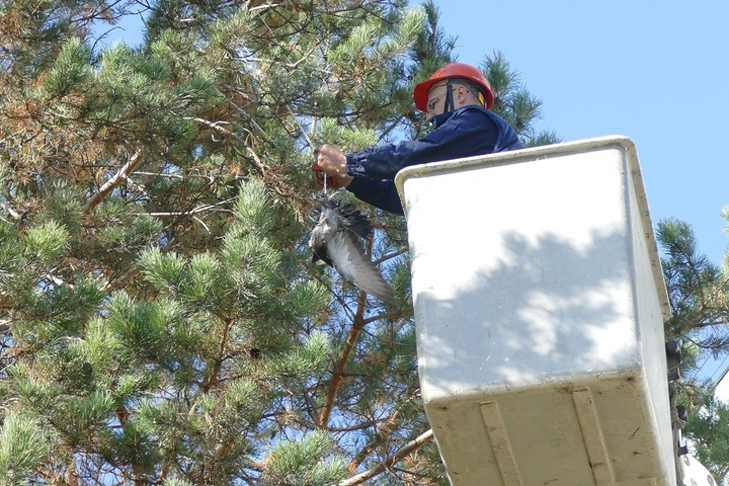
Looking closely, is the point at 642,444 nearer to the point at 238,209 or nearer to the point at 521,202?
the point at 521,202

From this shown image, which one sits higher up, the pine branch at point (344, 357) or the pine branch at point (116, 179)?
the pine branch at point (116, 179)

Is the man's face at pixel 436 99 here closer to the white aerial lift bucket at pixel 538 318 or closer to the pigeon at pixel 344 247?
the pigeon at pixel 344 247

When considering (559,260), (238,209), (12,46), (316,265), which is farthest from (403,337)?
(559,260)

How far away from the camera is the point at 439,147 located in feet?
16.5

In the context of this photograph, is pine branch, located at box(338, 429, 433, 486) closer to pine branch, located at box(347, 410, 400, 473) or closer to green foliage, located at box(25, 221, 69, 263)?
pine branch, located at box(347, 410, 400, 473)

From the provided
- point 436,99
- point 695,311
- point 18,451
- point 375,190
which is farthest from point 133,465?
point 695,311

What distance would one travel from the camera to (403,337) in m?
6.80

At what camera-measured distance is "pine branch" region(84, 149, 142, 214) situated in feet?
22.9

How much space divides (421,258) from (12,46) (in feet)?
11.5

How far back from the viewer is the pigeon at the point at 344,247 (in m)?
5.23

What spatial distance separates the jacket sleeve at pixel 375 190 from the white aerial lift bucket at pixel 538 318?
821mm

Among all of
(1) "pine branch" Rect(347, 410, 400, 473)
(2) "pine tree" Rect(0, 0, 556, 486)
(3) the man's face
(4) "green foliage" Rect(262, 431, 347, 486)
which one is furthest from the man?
(1) "pine branch" Rect(347, 410, 400, 473)

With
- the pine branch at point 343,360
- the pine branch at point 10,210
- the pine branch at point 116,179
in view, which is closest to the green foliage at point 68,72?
the pine branch at point 10,210

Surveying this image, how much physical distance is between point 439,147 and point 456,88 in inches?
20.3
